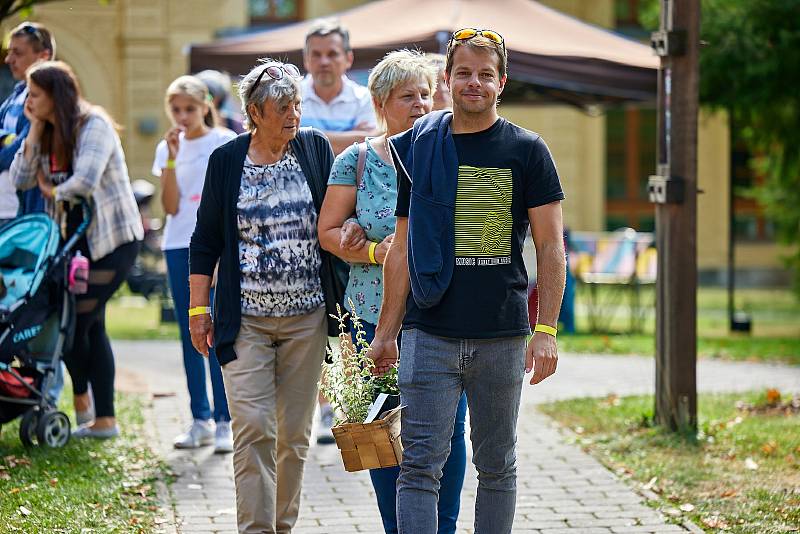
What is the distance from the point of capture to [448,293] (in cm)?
420

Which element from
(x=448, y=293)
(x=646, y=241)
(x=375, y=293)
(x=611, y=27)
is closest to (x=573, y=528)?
(x=375, y=293)

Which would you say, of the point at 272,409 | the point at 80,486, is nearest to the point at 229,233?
the point at 272,409

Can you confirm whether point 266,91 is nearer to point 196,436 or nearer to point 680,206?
point 196,436

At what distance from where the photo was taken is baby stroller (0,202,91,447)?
21.9 feet

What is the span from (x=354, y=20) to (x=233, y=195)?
7070 mm

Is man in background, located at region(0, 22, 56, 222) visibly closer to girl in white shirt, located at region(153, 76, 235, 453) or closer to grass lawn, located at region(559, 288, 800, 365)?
girl in white shirt, located at region(153, 76, 235, 453)

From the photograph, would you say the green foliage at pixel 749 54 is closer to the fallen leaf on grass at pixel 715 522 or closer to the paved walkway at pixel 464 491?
the paved walkway at pixel 464 491

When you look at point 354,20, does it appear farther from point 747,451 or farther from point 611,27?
point 611,27

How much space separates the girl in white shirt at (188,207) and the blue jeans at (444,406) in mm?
2941

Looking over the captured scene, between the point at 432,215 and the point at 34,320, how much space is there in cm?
329

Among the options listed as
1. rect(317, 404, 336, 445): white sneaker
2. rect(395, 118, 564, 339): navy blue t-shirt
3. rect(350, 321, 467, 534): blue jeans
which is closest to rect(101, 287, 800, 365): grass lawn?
rect(317, 404, 336, 445): white sneaker

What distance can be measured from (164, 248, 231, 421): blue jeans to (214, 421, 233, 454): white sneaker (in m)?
0.04

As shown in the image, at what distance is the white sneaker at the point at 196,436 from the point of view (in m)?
7.16

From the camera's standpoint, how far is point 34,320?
266 inches
